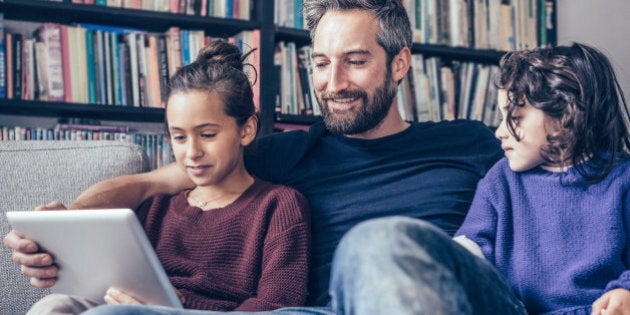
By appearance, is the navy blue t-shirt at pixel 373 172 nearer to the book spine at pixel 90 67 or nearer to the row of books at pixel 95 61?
the row of books at pixel 95 61

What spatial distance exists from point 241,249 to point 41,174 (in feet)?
1.52

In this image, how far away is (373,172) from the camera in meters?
1.62

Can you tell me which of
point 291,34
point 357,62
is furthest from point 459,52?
point 357,62

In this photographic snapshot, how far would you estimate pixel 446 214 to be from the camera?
155 centimetres

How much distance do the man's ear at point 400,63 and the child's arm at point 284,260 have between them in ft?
1.41

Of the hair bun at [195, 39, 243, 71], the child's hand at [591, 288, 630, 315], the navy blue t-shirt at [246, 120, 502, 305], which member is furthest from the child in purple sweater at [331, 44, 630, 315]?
the hair bun at [195, 39, 243, 71]

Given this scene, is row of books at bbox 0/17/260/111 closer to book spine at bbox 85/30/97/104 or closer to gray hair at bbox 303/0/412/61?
book spine at bbox 85/30/97/104

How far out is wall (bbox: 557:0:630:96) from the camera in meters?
2.92

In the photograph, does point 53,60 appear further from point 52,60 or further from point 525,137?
point 525,137

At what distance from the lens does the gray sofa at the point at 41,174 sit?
5.09 ft

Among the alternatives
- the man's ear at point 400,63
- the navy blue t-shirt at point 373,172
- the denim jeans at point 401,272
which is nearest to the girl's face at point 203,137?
the navy blue t-shirt at point 373,172

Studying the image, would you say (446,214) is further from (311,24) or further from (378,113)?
(311,24)

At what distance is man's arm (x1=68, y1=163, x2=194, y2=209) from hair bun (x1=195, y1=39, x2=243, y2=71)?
240 mm

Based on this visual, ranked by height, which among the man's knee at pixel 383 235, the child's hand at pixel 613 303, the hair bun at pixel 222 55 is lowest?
the child's hand at pixel 613 303
